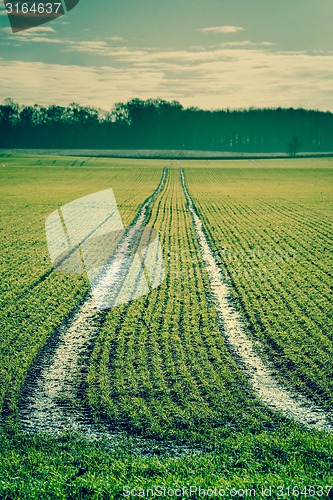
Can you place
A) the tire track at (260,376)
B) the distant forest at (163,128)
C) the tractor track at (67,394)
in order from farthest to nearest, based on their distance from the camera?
the distant forest at (163,128), the tire track at (260,376), the tractor track at (67,394)

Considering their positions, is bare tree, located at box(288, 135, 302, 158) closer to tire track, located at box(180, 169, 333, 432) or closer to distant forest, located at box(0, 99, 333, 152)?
distant forest, located at box(0, 99, 333, 152)

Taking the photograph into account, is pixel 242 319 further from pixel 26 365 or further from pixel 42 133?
pixel 42 133

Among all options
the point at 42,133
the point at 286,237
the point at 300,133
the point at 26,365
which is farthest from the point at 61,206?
the point at 300,133

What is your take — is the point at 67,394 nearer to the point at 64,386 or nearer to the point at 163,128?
the point at 64,386

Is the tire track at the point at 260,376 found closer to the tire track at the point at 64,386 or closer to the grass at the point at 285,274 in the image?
the grass at the point at 285,274

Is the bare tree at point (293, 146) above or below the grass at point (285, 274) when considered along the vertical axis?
above

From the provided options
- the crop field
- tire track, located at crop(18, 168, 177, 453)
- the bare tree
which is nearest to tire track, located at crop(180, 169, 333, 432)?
the crop field

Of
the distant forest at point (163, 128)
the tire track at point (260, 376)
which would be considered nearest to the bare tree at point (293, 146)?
the distant forest at point (163, 128)

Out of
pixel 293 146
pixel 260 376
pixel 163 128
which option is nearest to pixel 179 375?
pixel 260 376
